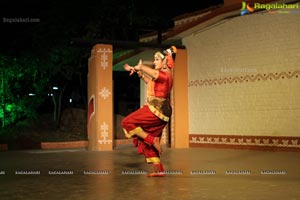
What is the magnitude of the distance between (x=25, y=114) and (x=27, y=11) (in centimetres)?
447

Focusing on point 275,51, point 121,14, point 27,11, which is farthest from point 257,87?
point 27,11

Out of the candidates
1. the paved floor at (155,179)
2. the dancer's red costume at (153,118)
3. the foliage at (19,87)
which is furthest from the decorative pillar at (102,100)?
the dancer's red costume at (153,118)

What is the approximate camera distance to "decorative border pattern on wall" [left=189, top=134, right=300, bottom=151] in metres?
11.8

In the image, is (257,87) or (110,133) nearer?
(257,87)

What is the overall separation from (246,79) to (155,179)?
6.57 meters

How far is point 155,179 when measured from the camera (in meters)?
7.00

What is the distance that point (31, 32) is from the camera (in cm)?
1855

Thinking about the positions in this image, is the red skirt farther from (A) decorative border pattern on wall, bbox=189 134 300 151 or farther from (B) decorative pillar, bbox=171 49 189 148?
(B) decorative pillar, bbox=171 49 189 148

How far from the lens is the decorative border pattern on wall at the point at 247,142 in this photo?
1181 cm

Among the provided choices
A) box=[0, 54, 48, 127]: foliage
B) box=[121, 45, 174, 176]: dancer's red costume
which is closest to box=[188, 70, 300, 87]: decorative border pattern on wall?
box=[121, 45, 174, 176]: dancer's red costume

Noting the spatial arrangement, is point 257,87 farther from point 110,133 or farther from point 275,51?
point 110,133

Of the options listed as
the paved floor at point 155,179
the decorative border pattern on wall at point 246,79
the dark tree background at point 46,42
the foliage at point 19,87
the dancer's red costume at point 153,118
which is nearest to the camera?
the paved floor at point 155,179

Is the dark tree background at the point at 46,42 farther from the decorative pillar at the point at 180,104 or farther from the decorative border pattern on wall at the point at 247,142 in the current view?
the decorative border pattern on wall at the point at 247,142

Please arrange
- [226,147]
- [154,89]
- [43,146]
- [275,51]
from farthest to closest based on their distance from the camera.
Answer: [43,146], [226,147], [275,51], [154,89]
